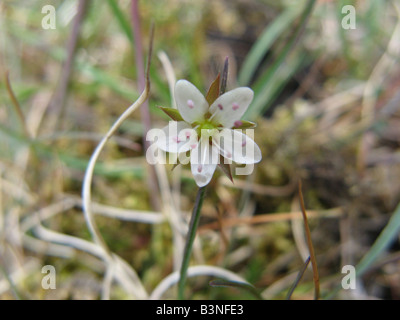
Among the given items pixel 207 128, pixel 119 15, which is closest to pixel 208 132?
pixel 207 128

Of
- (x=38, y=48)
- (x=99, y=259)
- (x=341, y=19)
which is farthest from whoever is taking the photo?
(x=38, y=48)

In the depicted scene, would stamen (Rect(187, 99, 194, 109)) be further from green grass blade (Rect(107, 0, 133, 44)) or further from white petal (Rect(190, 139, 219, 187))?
green grass blade (Rect(107, 0, 133, 44))

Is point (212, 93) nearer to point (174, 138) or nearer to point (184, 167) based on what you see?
point (174, 138)

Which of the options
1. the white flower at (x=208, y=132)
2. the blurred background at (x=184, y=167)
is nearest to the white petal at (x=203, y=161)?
the white flower at (x=208, y=132)

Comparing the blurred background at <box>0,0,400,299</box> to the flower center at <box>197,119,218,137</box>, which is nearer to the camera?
the flower center at <box>197,119,218,137</box>

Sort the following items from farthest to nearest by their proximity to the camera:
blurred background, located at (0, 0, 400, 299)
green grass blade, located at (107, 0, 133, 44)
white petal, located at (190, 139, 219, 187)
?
blurred background, located at (0, 0, 400, 299) → green grass blade, located at (107, 0, 133, 44) → white petal, located at (190, 139, 219, 187)

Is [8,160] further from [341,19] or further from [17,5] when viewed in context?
[341,19]

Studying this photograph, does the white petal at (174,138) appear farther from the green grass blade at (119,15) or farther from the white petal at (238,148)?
the green grass blade at (119,15)

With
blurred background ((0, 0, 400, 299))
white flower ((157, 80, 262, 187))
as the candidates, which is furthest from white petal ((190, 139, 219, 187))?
blurred background ((0, 0, 400, 299))
